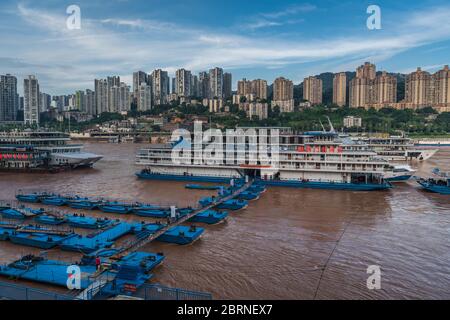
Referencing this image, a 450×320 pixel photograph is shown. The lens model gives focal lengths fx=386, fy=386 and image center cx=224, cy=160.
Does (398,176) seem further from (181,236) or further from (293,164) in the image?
(181,236)

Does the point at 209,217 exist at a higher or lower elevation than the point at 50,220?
higher

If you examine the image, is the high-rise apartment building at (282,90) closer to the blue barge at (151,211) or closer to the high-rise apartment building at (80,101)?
the high-rise apartment building at (80,101)

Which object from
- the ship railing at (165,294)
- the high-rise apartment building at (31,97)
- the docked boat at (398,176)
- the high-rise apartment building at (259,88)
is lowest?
the ship railing at (165,294)

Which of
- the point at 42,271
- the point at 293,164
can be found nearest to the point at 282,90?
the point at 293,164

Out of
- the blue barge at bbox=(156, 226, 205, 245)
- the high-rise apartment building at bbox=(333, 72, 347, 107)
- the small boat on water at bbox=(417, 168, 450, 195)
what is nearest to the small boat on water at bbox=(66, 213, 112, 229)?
the blue barge at bbox=(156, 226, 205, 245)

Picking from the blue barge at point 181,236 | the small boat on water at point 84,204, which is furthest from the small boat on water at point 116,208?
the blue barge at point 181,236
